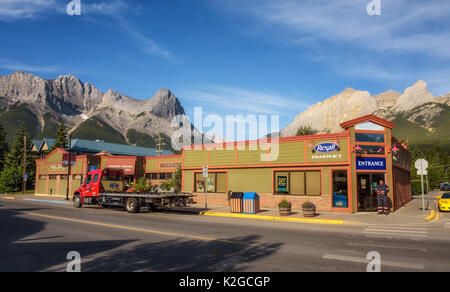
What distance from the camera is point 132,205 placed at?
2264 centimetres

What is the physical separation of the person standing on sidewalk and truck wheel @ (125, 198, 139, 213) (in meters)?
16.1

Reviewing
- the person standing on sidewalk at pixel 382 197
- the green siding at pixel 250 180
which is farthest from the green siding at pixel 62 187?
the person standing on sidewalk at pixel 382 197

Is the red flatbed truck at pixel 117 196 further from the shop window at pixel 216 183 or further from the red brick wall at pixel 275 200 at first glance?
the shop window at pixel 216 183

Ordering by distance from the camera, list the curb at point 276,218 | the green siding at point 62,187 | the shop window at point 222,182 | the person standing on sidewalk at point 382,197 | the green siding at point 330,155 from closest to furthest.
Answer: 1. the curb at point 276,218
2. the person standing on sidewalk at point 382,197
3. the green siding at point 330,155
4. the shop window at point 222,182
5. the green siding at point 62,187

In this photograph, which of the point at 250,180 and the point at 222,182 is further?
the point at 222,182

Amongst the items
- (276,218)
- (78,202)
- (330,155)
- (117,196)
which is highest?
(330,155)

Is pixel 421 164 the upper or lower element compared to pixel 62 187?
upper

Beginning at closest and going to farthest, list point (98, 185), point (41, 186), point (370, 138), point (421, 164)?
point (421, 164) → point (370, 138) → point (98, 185) → point (41, 186)

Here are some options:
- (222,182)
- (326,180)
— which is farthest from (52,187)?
(326,180)

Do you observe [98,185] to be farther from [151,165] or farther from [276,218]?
[151,165]

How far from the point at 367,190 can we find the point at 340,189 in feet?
5.73

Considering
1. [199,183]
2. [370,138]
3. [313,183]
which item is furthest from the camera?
[199,183]

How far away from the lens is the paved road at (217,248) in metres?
8.02
